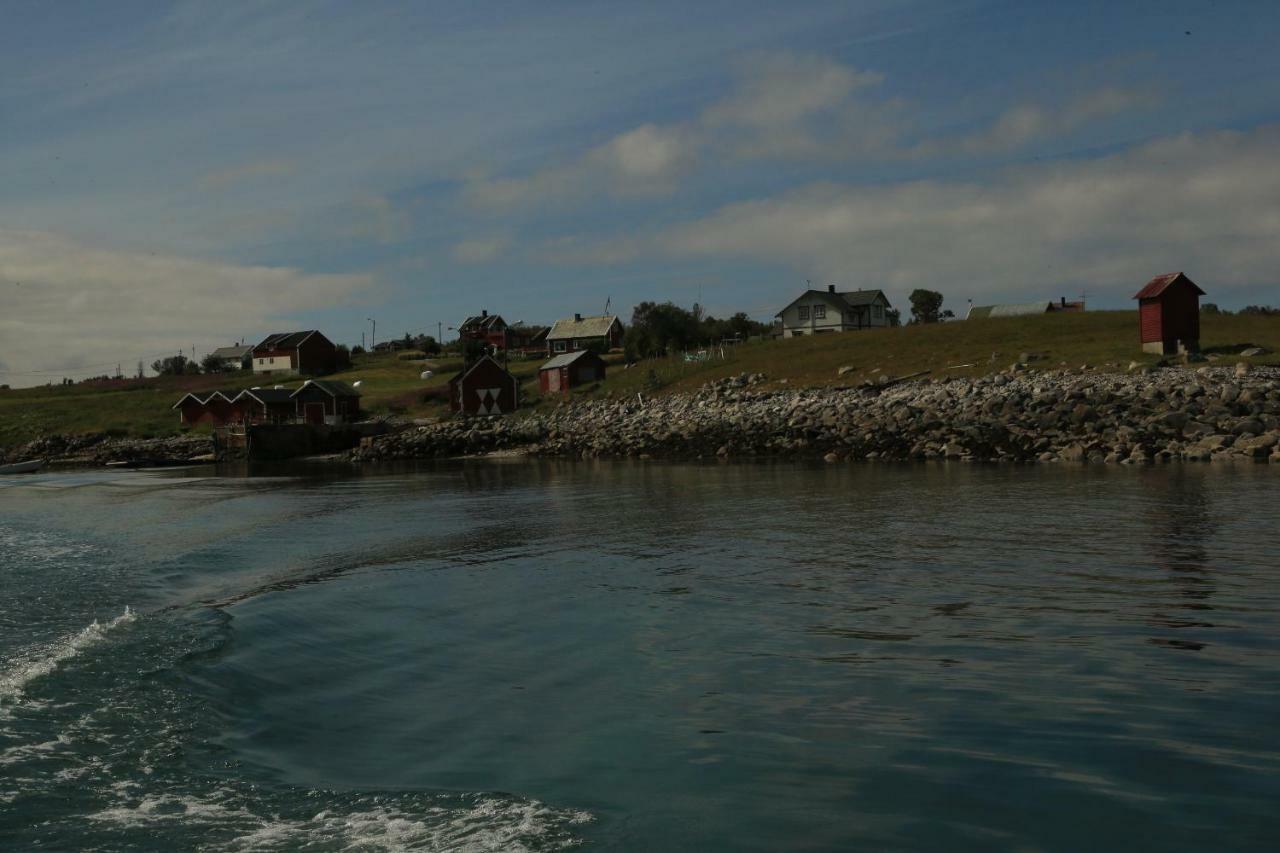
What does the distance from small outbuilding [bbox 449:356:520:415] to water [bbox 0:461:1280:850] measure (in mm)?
61564

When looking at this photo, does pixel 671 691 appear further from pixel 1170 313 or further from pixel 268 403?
pixel 268 403

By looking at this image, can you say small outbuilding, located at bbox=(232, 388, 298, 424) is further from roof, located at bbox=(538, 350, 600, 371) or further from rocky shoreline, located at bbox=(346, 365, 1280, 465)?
rocky shoreline, located at bbox=(346, 365, 1280, 465)

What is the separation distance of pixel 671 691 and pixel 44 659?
6.96m

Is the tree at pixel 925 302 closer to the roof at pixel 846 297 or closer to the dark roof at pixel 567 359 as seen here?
the roof at pixel 846 297

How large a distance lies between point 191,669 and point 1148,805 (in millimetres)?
9086

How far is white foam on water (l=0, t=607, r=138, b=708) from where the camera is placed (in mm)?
10203

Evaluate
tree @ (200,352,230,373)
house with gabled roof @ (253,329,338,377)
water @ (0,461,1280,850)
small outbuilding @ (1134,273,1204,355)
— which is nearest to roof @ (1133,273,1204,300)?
small outbuilding @ (1134,273,1204,355)

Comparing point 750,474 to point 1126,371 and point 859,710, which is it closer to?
point 1126,371

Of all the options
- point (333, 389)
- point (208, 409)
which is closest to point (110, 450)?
point (208, 409)

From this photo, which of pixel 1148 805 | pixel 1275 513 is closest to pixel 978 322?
pixel 1275 513

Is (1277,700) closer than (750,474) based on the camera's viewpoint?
Yes

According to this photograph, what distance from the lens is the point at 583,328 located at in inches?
4978

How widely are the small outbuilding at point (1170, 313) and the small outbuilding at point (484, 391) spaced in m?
46.6

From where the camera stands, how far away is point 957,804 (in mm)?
6586
